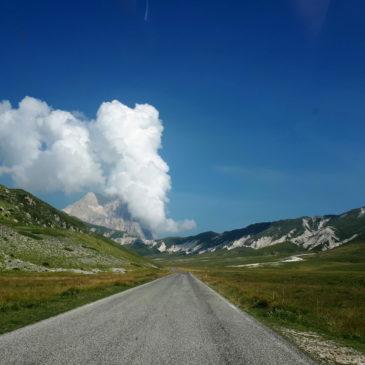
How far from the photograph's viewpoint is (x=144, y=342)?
42.9 ft

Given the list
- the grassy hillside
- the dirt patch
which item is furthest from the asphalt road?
the grassy hillside

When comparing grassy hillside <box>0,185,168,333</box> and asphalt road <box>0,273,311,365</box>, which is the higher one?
grassy hillside <box>0,185,168,333</box>

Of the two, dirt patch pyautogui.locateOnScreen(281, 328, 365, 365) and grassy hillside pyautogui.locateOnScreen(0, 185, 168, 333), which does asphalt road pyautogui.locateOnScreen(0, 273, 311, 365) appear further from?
grassy hillside pyautogui.locateOnScreen(0, 185, 168, 333)

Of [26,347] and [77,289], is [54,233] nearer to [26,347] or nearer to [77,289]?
[77,289]

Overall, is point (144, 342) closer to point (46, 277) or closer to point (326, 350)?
point (326, 350)

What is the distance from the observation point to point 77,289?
35156 mm

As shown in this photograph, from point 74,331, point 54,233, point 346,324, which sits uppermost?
point 54,233

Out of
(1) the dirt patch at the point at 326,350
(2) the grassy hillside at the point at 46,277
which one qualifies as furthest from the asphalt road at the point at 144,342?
(2) the grassy hillside at the point at 46,277

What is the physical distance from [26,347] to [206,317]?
35.8 ft

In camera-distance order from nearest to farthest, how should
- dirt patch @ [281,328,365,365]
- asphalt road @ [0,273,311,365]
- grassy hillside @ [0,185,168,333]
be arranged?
asphalt road @ [0,273,311,365] → dirt patch @ [281,328,365,365] → grassy hillside @ [0,185,168,333]

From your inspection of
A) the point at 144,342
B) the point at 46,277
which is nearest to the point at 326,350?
the point at 144,342

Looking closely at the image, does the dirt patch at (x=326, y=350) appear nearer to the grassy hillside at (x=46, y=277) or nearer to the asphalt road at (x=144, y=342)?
the asphalt road at (x=144, y=342)

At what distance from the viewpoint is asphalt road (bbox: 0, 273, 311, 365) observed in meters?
10.8

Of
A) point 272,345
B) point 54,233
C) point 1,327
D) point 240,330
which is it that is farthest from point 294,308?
point 54,233
